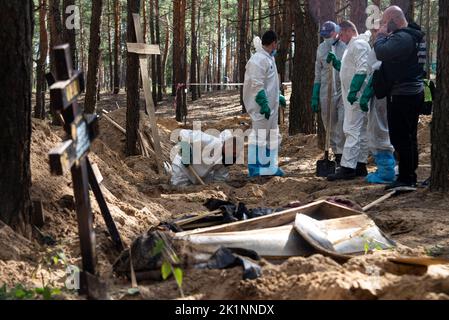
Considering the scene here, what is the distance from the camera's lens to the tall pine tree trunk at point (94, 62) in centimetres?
1271

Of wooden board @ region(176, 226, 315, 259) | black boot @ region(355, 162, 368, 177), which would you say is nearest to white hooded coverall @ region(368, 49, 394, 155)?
black boot @ region(355, 162, 368, 177)

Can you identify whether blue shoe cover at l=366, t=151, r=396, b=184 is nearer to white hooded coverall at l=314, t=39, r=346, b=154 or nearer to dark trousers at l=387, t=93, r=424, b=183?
dark trousers at l=387, t=93, r=424, b=183

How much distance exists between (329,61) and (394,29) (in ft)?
6.08

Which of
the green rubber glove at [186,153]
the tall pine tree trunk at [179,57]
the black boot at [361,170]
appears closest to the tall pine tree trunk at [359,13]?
the black boot at [361,170]

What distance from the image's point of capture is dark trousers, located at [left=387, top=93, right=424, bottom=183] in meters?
7.84

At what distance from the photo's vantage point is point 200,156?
31.0 ft

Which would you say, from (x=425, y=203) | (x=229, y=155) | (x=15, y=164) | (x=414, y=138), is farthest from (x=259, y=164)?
(x=15, y=164)

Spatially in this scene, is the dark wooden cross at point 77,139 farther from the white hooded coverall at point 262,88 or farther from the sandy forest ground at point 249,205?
the white hooded coverall at point 262,88

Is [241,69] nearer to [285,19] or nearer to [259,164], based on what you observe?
[285,19]

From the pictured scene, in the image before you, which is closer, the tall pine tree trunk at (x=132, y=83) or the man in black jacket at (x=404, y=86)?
the man in black jacket at (x=404, y=86)

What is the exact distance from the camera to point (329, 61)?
980cm

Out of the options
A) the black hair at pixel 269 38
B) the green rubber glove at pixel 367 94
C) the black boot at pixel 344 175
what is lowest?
the black boot at pixel 344 175

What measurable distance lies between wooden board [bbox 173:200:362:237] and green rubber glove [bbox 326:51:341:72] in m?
4.38

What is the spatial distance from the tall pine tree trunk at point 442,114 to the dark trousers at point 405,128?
69 centimetres
